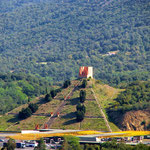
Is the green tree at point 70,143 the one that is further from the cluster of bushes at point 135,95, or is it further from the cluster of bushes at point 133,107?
the cluster of bushes at point 135,95

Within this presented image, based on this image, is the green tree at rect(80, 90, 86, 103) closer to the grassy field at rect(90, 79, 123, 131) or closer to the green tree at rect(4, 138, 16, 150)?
the grassy field at rect(90, 79, 123, 131)

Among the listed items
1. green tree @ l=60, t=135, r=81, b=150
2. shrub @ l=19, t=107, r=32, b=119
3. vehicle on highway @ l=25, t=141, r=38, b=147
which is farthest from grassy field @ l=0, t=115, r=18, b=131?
green tree @ l=60, t=135, r=81, b=150

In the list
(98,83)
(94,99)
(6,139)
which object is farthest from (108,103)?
(6,139)

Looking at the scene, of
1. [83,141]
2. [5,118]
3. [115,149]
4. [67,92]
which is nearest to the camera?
[115,149]

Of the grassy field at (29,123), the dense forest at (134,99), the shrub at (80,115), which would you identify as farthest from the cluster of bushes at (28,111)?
the dense forest at (134,99)

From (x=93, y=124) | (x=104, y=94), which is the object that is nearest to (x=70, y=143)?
(x=93, y=124)

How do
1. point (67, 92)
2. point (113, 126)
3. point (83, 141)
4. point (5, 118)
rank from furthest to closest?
point (67, 92)
point (5, 118)
point (113, 126)
point (83, 141)

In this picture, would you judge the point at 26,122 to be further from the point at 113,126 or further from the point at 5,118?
the point at 113,126
